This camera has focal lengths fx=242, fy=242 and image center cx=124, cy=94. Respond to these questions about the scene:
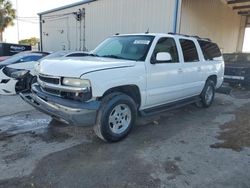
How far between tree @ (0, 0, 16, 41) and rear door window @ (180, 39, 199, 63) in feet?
107

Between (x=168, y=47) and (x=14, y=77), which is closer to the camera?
(x=168, y=47)

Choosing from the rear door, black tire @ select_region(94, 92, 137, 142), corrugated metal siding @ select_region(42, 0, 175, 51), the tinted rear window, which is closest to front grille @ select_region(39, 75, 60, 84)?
black tire @ select_region(94, 92, 137, 142)

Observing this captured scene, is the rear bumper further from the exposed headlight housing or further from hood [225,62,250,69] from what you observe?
the exposed headlight housing

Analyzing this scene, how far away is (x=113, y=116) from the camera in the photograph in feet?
13.8

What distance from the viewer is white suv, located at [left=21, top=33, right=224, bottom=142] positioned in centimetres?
369

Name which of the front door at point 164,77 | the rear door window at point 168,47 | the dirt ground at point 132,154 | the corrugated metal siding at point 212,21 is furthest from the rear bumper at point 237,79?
the rear door window at point 168,47

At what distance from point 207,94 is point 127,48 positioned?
3.14 m

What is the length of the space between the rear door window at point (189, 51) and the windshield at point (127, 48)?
1.05 meters

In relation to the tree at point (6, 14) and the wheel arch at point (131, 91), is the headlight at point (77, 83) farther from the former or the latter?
the tree at point (6, 14)

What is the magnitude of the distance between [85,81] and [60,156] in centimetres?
124

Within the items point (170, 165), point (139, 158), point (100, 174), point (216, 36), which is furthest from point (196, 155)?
point (216, 36)

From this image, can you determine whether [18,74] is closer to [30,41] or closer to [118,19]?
[118,19]

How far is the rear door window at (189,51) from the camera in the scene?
5.55 meters

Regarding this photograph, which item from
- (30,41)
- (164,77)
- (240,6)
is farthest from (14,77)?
(30,41)
